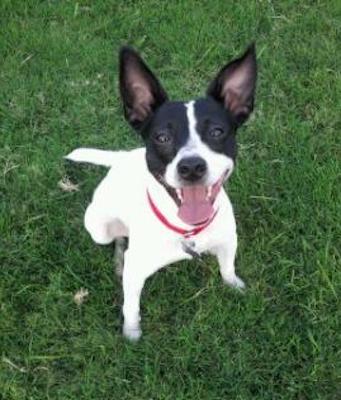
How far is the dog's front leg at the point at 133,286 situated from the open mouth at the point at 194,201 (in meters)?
0.29

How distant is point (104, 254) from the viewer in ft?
12.1

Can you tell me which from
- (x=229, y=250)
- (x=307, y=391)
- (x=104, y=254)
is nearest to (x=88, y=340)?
(x=104, y=254)

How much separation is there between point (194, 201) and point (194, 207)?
0.08ft

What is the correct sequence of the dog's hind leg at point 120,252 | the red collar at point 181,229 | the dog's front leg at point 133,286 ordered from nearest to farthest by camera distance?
1. the red collar at point 181,229
2. the dog's front leg at point 133,286
3. the dog's hind leg at point 120,252

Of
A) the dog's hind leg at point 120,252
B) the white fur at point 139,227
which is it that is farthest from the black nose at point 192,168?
the dog's hind leg at point 120,252

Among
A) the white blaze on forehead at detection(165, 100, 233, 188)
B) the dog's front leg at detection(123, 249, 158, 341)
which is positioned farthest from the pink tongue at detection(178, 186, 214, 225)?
the dog's front leg at detection(123, 249, 158, 341)

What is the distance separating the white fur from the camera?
119 inches

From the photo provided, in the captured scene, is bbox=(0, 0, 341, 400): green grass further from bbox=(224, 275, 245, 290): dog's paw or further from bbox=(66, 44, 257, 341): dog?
bbox=(66, 44, 257, 341): dog

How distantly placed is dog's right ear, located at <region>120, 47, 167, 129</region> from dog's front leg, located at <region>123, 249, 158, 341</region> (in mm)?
548

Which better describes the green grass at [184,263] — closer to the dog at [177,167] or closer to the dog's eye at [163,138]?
the dog at [177,167]

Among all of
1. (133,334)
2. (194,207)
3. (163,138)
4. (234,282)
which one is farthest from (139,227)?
(234,282)

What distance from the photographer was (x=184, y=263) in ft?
11.9

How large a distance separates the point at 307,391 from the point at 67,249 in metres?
1.35

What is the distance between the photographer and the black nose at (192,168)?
2711 mm
